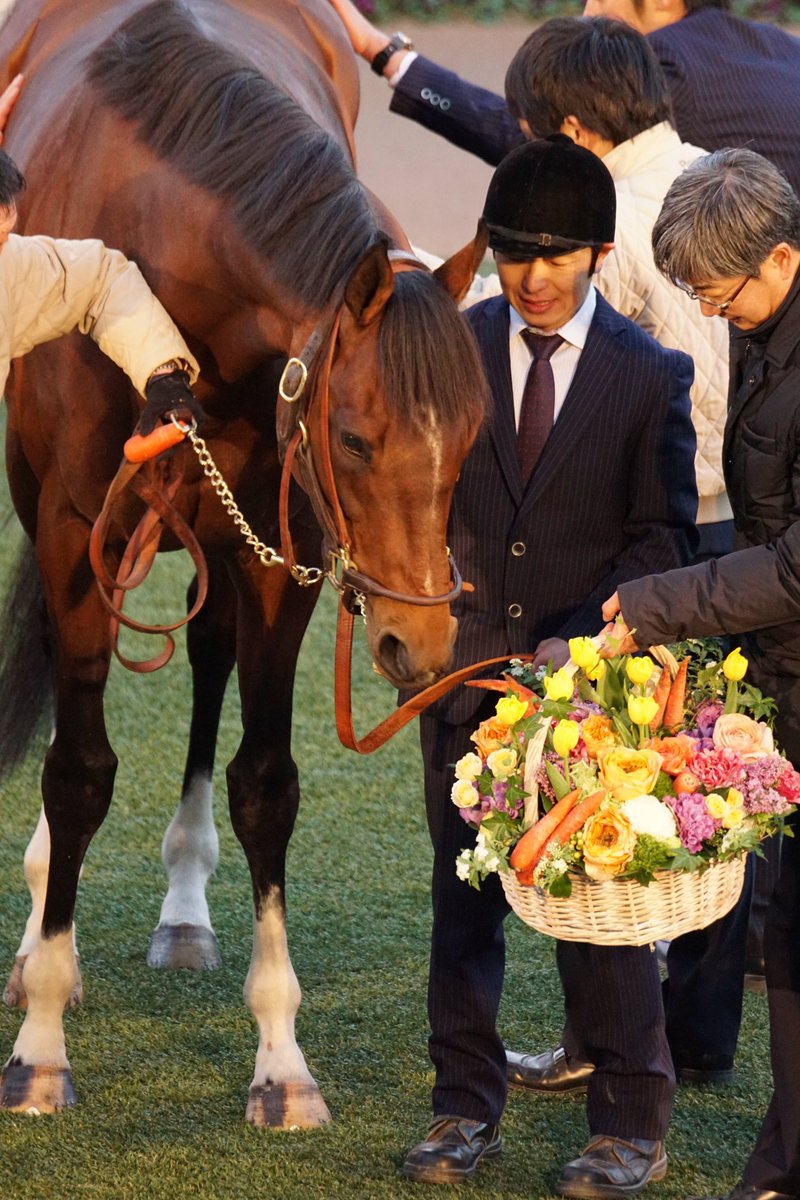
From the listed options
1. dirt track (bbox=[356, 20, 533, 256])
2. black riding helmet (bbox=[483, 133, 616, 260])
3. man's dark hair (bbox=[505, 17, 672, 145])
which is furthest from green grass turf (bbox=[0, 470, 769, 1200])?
dirt track (bbox=[356, 20, 533, 256])

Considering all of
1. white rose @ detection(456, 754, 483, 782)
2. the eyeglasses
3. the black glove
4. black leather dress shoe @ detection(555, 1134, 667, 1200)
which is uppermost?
the eyeglasses

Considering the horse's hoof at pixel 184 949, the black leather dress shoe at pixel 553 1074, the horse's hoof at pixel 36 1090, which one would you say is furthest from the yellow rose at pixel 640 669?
the horse's hoof at pixel 184 949

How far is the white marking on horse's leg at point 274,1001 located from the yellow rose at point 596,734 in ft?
3.99

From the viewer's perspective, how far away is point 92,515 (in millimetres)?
3691

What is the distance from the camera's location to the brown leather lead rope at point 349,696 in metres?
2.99

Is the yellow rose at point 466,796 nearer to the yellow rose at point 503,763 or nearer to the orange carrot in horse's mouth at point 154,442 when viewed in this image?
the yellow rose at point 503,763

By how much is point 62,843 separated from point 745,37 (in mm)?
2729

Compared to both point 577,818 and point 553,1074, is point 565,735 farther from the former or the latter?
point 553,1074

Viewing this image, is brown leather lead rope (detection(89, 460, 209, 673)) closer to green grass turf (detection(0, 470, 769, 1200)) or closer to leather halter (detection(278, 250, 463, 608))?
leather halter (detection(278, 250, 463, 608))

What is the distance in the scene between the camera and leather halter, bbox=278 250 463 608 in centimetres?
298

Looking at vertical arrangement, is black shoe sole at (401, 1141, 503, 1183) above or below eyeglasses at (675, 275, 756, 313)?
below

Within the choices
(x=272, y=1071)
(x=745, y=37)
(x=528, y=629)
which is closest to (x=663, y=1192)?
(x=272, y=1071)

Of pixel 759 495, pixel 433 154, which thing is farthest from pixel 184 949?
pixel 433 154

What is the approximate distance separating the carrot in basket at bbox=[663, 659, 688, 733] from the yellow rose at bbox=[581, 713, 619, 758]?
13cm
